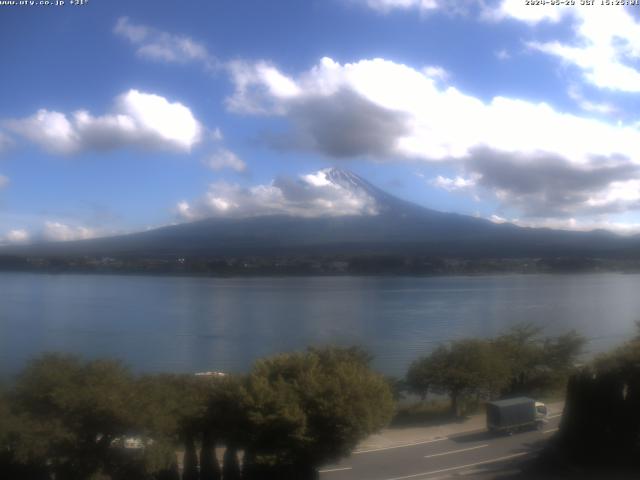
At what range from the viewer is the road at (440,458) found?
20.7 ft

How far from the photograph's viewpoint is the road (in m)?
6.32

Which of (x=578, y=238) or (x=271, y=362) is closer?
(x=271, y=362)

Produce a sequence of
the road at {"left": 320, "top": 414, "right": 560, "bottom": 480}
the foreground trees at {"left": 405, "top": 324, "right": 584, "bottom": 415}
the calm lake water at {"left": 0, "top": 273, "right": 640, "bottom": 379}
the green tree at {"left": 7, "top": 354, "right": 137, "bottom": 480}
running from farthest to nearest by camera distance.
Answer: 1. the calm lake water at {"left": 0, "top": 273, "right": 640, "bottom": 379}
2. the foreground trees at {"left": 405, "top": 324, "right": 584, "bottom": 415}
3. the road at {"left": 320, "top": 414, "right": 560, "bottom": 480}
4. the green tree at {"left": 7, "top": 354, "right": 137, "bottom": 480}

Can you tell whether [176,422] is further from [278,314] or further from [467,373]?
[278,314]

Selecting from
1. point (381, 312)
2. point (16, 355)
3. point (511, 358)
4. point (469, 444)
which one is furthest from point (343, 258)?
point (469, 444)

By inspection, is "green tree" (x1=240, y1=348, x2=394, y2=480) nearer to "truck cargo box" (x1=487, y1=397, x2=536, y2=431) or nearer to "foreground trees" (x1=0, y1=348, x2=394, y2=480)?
"foreground trees" (x1=0, y1=348, x2=394, y2=480)

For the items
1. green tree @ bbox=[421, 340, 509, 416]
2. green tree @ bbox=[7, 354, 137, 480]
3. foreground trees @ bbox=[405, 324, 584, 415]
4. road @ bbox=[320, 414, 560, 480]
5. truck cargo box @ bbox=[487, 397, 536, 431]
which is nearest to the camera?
green tree @ bbox=[7, 354, 137, 480]

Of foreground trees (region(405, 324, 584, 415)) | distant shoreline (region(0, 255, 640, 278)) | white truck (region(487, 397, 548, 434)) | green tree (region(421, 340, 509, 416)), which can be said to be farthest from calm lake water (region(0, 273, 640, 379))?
white truck (region(487, 397, 548, 434))

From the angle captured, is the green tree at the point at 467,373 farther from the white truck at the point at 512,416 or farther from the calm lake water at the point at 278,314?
the calm lake water at the point at 278,314

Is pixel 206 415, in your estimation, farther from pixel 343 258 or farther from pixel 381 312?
pixel 343 258

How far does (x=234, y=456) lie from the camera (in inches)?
235

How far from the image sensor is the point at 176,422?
590 centimetres

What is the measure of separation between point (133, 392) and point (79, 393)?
0.49 m

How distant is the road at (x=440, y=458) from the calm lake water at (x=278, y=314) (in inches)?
281
